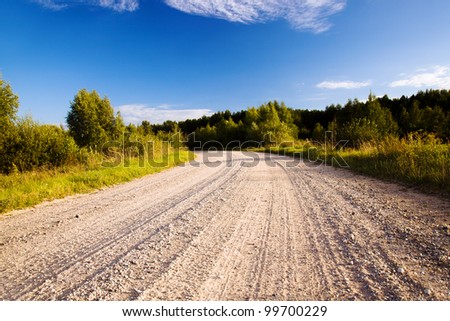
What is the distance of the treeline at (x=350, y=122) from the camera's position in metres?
19.5

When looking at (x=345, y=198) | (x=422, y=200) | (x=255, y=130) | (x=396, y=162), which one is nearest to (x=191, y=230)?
(x=345, y=198)

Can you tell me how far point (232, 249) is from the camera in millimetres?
3104

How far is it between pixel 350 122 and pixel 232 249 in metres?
20.4

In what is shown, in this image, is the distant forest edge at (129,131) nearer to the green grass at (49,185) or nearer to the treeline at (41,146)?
the treeline at (41,146)

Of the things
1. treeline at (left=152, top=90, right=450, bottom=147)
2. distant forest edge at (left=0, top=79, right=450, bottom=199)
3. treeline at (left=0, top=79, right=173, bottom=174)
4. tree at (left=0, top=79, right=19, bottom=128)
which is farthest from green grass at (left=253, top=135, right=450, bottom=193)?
tree at (left=0, top=79, right=19, bottom=128)

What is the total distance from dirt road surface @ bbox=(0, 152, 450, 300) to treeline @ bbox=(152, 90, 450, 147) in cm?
1396

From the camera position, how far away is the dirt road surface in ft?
7.34

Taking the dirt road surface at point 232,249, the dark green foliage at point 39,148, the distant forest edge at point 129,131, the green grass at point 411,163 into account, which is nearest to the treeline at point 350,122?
the distant forest edge at point 129,131

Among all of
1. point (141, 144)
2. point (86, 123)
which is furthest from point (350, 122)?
point (86, 123)

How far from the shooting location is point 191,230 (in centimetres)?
377

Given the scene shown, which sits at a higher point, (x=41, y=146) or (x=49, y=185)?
(x=41, y=146)

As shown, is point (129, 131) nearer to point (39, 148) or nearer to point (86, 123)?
point (86, 123)
